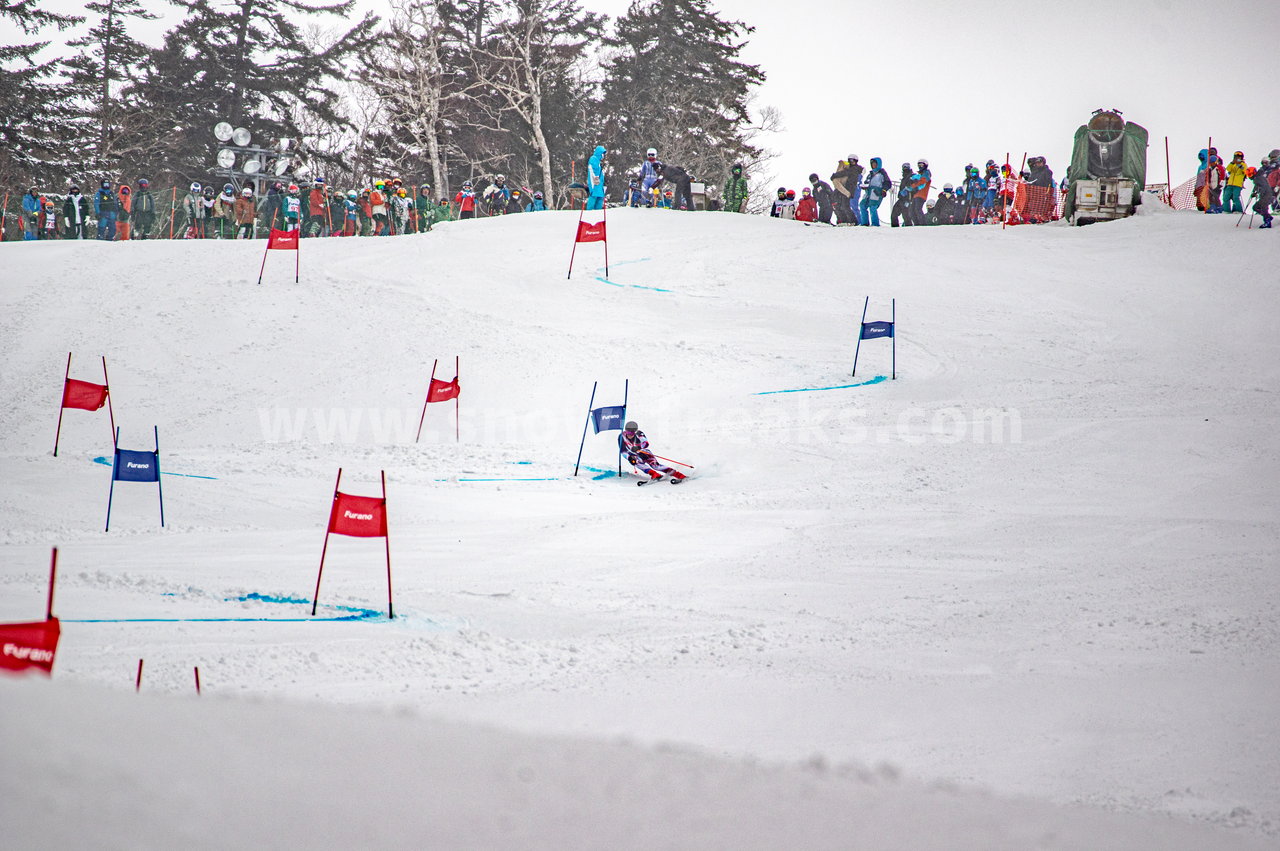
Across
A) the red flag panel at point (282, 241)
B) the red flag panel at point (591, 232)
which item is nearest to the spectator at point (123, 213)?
the red flag panel at point (282, 241)

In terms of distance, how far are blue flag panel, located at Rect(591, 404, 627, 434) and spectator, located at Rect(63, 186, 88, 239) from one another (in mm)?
18529

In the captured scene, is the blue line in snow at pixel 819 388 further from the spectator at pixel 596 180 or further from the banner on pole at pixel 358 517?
the spectator at pixel 596 180

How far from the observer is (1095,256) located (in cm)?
2019

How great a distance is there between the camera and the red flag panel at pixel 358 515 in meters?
6.78

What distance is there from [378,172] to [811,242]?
2441 centimetres

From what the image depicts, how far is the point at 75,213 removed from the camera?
23938mm

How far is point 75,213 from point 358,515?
2148 cm

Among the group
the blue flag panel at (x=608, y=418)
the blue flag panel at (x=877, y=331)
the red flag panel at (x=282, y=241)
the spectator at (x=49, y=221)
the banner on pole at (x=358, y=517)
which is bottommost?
the banner on pole at (x=358, y=517)

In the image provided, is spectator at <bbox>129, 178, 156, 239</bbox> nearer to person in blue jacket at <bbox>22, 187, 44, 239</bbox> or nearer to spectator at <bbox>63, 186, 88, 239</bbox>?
spectator at <bbox>63, 186, 88, 239</bbox>

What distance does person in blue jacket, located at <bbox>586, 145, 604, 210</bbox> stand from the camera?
2166 cm

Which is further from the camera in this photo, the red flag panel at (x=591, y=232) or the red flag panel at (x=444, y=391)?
the red flag panel at (x=591, y=232)

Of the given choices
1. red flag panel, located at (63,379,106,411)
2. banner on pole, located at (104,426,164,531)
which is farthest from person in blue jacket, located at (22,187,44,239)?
banner on pole, located at (104,426,164,531)

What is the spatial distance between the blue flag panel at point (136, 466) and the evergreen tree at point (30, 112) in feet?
104

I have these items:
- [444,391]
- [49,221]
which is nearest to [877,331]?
[444,391]
